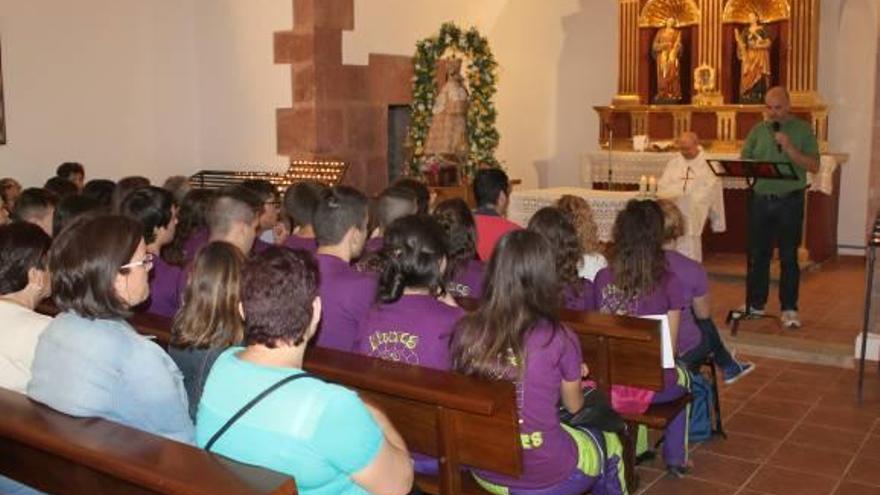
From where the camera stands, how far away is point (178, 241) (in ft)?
16.1

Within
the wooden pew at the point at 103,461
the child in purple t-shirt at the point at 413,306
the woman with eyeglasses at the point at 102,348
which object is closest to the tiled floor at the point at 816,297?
the child in purple t-shirt at the point at 413,306

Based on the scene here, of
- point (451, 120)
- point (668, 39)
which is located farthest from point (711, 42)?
point (451, 120)

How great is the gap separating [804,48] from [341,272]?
8399mm

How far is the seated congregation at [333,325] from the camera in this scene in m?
2.16

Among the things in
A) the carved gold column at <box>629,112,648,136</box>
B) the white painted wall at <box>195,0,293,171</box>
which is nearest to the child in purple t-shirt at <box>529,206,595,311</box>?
the white painted wall at <box>195,0,293,171</box>

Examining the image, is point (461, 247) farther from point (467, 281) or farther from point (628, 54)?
point (628, 54)

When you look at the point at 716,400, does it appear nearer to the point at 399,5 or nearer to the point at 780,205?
the point at 780,205

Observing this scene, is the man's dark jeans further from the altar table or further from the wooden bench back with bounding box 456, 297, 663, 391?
the wooden bench back with bounding box 456, 297, 663, 391

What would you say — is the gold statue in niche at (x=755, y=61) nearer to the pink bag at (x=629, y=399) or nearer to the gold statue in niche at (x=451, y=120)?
the gold statue in niche at (x=451, y=120)

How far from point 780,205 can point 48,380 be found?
572 cm

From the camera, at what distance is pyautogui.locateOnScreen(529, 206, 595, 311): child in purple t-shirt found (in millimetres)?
4043

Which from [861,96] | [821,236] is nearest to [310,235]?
[821,236]

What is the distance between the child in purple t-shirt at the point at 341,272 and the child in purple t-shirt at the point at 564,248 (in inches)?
28.4

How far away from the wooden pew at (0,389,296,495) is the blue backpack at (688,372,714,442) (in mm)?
3147
